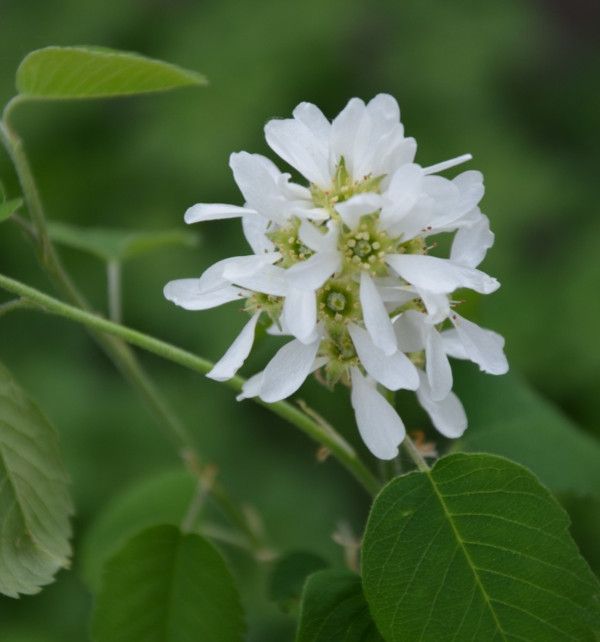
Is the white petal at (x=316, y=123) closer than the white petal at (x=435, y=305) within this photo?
No

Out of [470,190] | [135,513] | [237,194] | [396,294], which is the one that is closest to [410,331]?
[396,294]

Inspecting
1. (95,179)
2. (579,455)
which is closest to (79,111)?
(95,179)

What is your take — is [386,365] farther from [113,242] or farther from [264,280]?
[113,242]

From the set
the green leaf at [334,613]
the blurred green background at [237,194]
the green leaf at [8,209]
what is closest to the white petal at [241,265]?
the green leaf at [8,209]

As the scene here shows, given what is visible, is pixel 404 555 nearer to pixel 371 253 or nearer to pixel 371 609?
pixel 371 609

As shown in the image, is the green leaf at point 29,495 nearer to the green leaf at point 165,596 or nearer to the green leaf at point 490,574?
the green leaf at point 165,596

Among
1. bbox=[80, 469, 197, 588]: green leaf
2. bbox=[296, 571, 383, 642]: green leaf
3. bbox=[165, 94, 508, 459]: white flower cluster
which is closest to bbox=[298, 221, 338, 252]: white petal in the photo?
bbox=[165, 94, 508, 459]: white flower cluster
